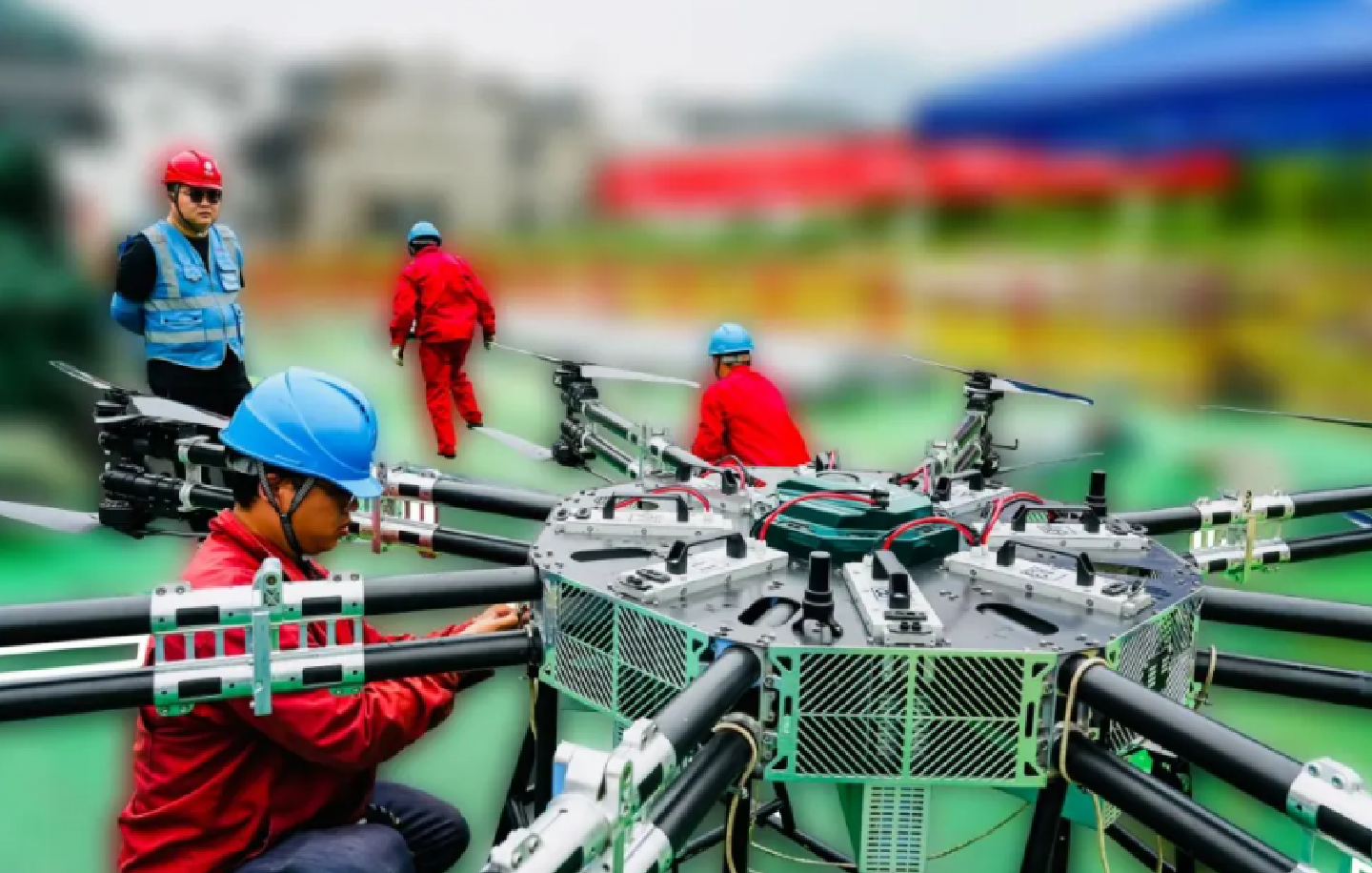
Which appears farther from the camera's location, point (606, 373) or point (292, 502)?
point (606, 373)

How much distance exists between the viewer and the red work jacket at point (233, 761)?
6.47 ft

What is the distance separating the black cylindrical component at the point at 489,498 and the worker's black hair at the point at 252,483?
4.34 feet

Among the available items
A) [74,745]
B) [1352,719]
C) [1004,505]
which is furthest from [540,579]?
[1352,719]

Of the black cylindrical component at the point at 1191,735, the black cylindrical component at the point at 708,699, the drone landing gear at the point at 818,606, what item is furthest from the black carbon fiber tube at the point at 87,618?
the black cylindrical component at the point at 1191,735

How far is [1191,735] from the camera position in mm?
1858

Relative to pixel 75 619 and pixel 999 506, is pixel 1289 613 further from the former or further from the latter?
pixel 75 619

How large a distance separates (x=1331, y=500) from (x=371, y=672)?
3.48 metres

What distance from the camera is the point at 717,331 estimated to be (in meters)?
5.19

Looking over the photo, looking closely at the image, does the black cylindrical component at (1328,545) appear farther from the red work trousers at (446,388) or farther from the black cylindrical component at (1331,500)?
the red work trousers at (446,388)

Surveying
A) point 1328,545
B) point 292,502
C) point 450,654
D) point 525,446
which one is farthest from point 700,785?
point 525,446

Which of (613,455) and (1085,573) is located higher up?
(1085,573)

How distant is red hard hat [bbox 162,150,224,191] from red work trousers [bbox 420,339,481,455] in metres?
3.02

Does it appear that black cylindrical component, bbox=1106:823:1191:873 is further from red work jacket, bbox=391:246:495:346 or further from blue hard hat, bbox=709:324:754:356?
red work jacket, bbox=391:246:495:346

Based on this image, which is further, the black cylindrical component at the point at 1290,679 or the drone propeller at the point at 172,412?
the drone propeller at the point at 172,412
